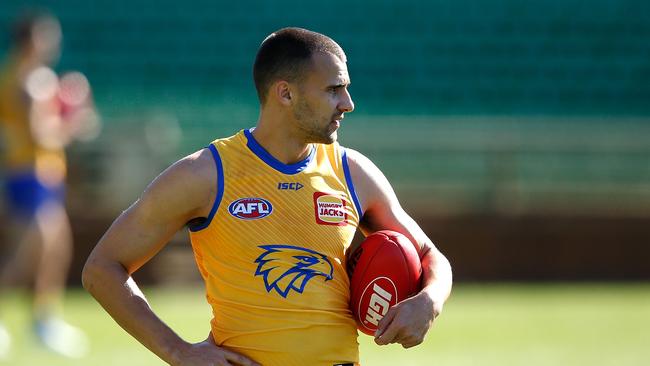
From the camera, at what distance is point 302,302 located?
430 cm

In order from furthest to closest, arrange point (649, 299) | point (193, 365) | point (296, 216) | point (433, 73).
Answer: point (433, 73)
point (649, 299)
point (296, 216)
point (193, 365)

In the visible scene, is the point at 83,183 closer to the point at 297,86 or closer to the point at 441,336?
the point at 441,336

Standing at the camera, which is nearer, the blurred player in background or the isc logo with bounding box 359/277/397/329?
the isc logo with bounding box 359/277/397/329

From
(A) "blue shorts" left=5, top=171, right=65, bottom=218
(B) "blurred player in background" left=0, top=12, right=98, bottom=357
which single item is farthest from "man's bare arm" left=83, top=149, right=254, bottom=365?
(A) "blue shorts" left=5, top=171, right=65, bottom=218

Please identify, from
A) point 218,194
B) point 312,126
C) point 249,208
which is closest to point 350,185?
point 312,126

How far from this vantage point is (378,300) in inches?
171

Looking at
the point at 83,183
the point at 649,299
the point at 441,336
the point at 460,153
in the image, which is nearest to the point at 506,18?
the point at 460,153

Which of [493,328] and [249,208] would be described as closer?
[249,208]

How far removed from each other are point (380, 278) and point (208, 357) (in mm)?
680

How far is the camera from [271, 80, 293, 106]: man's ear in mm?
4375

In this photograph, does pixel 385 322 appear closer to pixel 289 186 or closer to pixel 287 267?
pixel 287 267

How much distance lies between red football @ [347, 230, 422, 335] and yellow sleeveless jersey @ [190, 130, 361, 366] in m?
0.06

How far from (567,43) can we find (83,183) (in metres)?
7.47

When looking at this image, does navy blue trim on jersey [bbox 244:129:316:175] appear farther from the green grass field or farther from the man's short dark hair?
the green grass field
